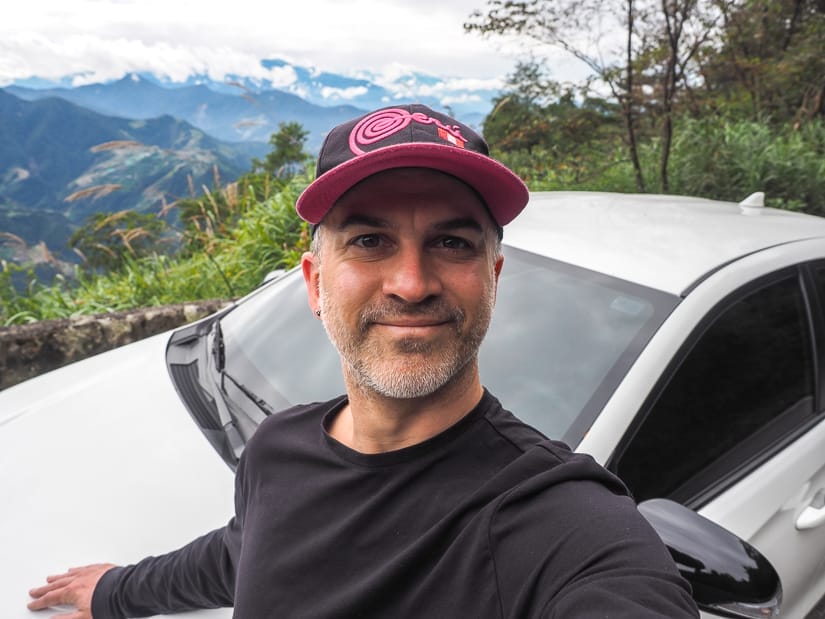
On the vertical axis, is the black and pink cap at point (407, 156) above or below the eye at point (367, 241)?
above

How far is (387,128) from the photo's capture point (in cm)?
111

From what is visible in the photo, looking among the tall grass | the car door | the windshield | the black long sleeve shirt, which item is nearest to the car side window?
the car door

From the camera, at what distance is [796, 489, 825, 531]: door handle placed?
6.05 feet

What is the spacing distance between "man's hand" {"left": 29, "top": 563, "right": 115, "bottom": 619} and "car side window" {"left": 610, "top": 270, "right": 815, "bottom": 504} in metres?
1.24

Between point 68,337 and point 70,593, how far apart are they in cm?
276

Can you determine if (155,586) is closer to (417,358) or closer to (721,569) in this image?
(417,358)

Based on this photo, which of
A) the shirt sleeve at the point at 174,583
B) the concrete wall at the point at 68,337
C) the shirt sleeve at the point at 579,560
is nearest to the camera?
the shirt sleeve at the point at 579,560

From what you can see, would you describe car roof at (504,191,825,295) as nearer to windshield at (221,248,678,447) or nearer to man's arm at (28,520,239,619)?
windshield at (221,248,678,447)

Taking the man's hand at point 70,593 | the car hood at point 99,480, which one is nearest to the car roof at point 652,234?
the car hood at point 99,480

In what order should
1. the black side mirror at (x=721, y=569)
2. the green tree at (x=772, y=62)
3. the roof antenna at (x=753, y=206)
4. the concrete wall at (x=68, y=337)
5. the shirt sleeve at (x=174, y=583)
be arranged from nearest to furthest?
1. the black side mirror at (x=721, y=569)
2. the shirt sleeve at (x=174, y=583)
3. the roof antenna at (x=753, y=206)
4. the concrete wall at (x=68, y=337)
5. the green tree at (x=772, y=62)

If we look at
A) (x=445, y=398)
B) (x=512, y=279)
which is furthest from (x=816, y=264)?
(x=445, y=398)

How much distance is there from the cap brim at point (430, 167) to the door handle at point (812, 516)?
1.48 metres

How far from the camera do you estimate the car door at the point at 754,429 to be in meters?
1.63

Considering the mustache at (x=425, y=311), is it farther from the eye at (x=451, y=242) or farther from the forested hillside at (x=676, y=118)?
the forested hillside at (x=676, y=118)
